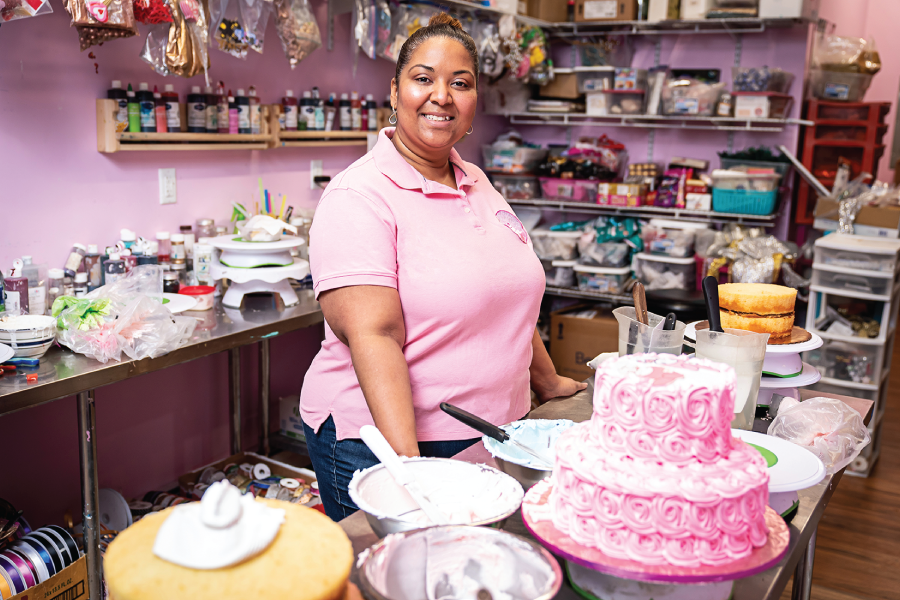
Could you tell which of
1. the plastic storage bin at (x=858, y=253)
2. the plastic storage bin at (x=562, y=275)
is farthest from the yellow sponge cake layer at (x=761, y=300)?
the plastic storage bin at (x=562, y=275)

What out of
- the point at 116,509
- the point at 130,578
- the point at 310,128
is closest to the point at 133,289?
the point at 116,509

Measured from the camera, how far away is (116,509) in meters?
2.60

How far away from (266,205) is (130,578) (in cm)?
256

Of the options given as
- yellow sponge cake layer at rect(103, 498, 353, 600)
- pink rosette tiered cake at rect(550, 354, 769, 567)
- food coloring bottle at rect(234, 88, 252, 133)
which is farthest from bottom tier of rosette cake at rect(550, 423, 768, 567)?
food coloring bottle at rect(234, 88, 252, 133)

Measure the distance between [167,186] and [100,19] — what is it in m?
0.81

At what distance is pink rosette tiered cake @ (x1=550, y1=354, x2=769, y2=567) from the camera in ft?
2.76

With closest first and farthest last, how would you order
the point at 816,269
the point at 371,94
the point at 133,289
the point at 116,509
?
1. the point at 133,289
2. the point at 116,509
3. the point at 816,269
4. the point at 371,94

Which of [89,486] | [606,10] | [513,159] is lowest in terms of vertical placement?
[89,486]

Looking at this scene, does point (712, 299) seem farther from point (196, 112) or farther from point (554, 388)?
point (196, 112)

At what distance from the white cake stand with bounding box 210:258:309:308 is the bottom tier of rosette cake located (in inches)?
77.0

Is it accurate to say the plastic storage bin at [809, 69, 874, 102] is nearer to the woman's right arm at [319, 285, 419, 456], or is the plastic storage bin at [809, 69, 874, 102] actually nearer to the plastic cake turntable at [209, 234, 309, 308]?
the plastic cake turntable at [209, 234, 309, 308]

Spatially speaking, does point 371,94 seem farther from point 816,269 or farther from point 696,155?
point 816,269

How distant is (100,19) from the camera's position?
7.07 ft

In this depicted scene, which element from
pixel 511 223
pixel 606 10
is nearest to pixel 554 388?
pixel 511 223
